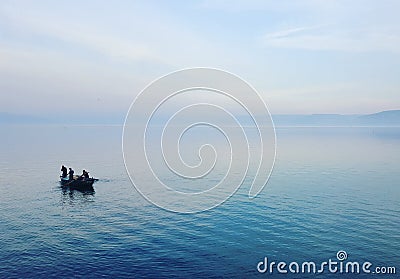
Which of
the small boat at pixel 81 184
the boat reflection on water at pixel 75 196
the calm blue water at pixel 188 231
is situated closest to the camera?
the calm blue water at pixel 188 231

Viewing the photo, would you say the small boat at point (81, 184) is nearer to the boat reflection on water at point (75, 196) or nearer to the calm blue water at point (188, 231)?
the boat reflection on water at point (75, 196)

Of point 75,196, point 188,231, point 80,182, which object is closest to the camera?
point 188,231

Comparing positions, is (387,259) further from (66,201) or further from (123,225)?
(66,201)

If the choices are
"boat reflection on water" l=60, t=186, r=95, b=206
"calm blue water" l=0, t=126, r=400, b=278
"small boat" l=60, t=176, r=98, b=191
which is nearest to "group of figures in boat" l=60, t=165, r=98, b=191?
"small boat" l=60, t=176, r=98, b=191

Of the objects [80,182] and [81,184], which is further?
[80,182]

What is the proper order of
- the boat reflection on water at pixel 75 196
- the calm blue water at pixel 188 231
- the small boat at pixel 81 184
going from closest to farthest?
the calm blue water at pixel 188 231 < the boat reflection on water at pixel 75 196 < the small boat at pixel 81 184

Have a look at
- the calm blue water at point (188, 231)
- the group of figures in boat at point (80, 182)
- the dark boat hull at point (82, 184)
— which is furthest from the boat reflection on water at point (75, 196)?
→ the group of figures in boat at point (80, 182)

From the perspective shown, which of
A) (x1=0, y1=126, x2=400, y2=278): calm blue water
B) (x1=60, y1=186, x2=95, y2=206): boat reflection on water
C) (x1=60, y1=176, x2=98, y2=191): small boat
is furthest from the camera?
(x1=60, y1=176, x2=98, y2=191): small boat

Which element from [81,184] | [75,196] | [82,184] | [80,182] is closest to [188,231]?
[75,196]

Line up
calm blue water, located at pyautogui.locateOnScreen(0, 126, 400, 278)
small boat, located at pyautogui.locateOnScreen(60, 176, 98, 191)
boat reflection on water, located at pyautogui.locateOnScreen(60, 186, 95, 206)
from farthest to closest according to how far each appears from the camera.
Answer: small boat, located at pyautogui.locateOnScreen(60, 176, 98, 191) < boat reflection on water, located at pyautogui.locateOnScreen(60, 186, 95, 206) < calm blue water, located at pyautogui.locateOnScreen(0, 126, 400, 278)

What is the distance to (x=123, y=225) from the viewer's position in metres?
59.0

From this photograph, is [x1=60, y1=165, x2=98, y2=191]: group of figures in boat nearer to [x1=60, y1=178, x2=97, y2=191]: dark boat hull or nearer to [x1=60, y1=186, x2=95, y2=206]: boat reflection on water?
[x1=60, y1=178, x2=97, y2=191]: dark boat hull

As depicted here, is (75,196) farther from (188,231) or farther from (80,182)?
(188,231)

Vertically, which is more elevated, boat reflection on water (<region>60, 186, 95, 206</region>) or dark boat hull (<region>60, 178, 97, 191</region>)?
dark boat hull (<region>60, 178, 97, 191</region>)
